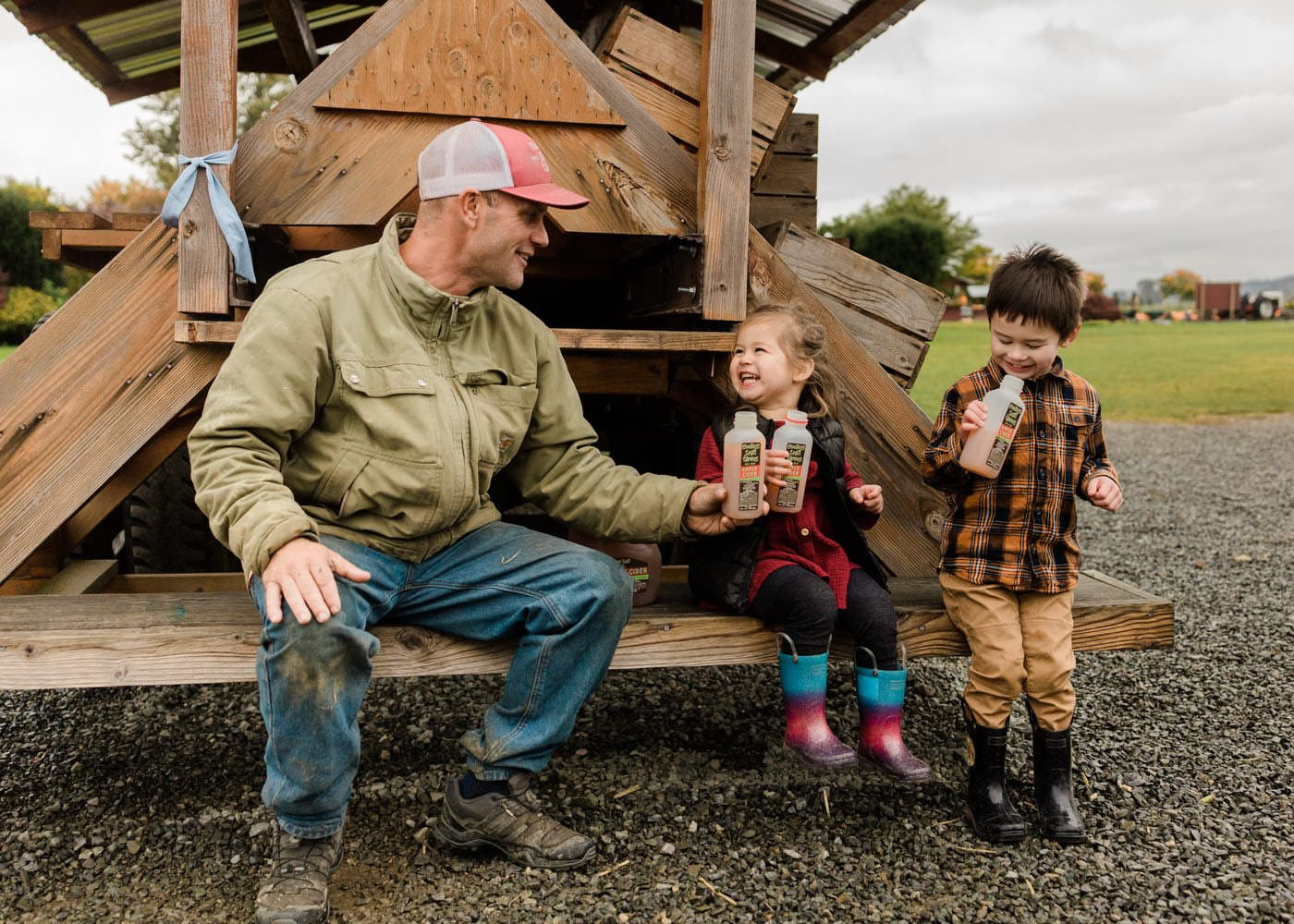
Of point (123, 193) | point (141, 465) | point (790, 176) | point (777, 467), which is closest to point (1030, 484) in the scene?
point (777, 467)

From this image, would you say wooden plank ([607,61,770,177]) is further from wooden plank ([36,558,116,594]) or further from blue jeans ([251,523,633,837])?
wooden plank ([36,558,116,594])

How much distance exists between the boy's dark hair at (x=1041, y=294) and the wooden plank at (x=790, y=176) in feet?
6.76

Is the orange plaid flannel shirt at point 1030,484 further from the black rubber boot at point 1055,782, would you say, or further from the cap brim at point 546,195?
the cap brim at point 546,195

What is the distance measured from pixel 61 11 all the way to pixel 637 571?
3.76m

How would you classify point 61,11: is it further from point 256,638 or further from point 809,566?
point 809,566

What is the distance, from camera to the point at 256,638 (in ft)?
8.90

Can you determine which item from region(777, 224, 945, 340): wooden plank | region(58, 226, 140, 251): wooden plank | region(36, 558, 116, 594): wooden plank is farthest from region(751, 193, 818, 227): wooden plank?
region(36, 558, 116, 594): wooden plank

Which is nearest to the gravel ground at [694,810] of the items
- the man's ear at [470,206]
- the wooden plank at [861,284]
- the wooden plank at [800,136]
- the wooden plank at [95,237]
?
the wooden plank at [861,284]

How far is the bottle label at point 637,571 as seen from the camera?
322 cm

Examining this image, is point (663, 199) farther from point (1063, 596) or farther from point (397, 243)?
point (1063, 596)

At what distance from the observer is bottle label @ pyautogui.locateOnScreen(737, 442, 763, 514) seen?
2.73 meters

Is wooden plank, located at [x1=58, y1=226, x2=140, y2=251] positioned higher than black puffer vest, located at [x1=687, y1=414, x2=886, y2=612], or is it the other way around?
wooden plank, located at [x1=58, y1=226, x2=140, y2=251]

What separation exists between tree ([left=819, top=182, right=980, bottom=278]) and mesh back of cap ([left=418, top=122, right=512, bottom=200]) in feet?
149

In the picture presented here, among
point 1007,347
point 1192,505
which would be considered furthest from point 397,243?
point 1192,505
